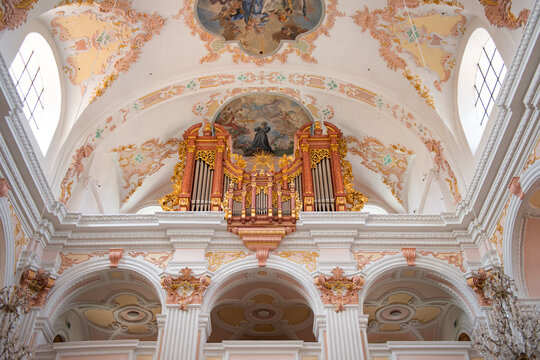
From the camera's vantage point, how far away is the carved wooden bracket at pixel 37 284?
33.8 feet

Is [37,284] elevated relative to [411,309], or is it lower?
lower

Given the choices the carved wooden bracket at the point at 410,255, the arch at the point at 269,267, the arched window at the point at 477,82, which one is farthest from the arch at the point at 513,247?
the arch at the point at 269,267

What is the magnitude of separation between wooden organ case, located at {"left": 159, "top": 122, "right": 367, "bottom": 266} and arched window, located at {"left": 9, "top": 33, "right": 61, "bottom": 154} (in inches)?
119

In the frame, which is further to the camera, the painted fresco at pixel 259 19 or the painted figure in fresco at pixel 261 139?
the painted figure in fresco at pixel 261 139

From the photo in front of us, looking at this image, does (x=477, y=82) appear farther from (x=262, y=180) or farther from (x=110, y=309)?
(x=110, y=309)

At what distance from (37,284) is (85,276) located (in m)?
0.99

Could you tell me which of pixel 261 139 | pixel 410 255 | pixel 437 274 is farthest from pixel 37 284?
pixel 437 274

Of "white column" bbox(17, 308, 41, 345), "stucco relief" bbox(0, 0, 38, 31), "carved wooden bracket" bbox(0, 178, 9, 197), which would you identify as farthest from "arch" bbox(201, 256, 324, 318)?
"stucco relief" bbox(0, 0, 38, 31)

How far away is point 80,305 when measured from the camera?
12102 mm

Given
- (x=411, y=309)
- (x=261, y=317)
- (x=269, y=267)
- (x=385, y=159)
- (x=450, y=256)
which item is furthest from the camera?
(x=385, y=159)

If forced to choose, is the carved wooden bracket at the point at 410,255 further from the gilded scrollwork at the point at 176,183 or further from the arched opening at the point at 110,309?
the arched opening at the point at 110,309

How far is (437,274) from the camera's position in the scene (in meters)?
11.2

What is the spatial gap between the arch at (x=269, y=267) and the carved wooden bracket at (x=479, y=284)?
2998 mm

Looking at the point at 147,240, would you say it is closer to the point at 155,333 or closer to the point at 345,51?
the point at 155,333
